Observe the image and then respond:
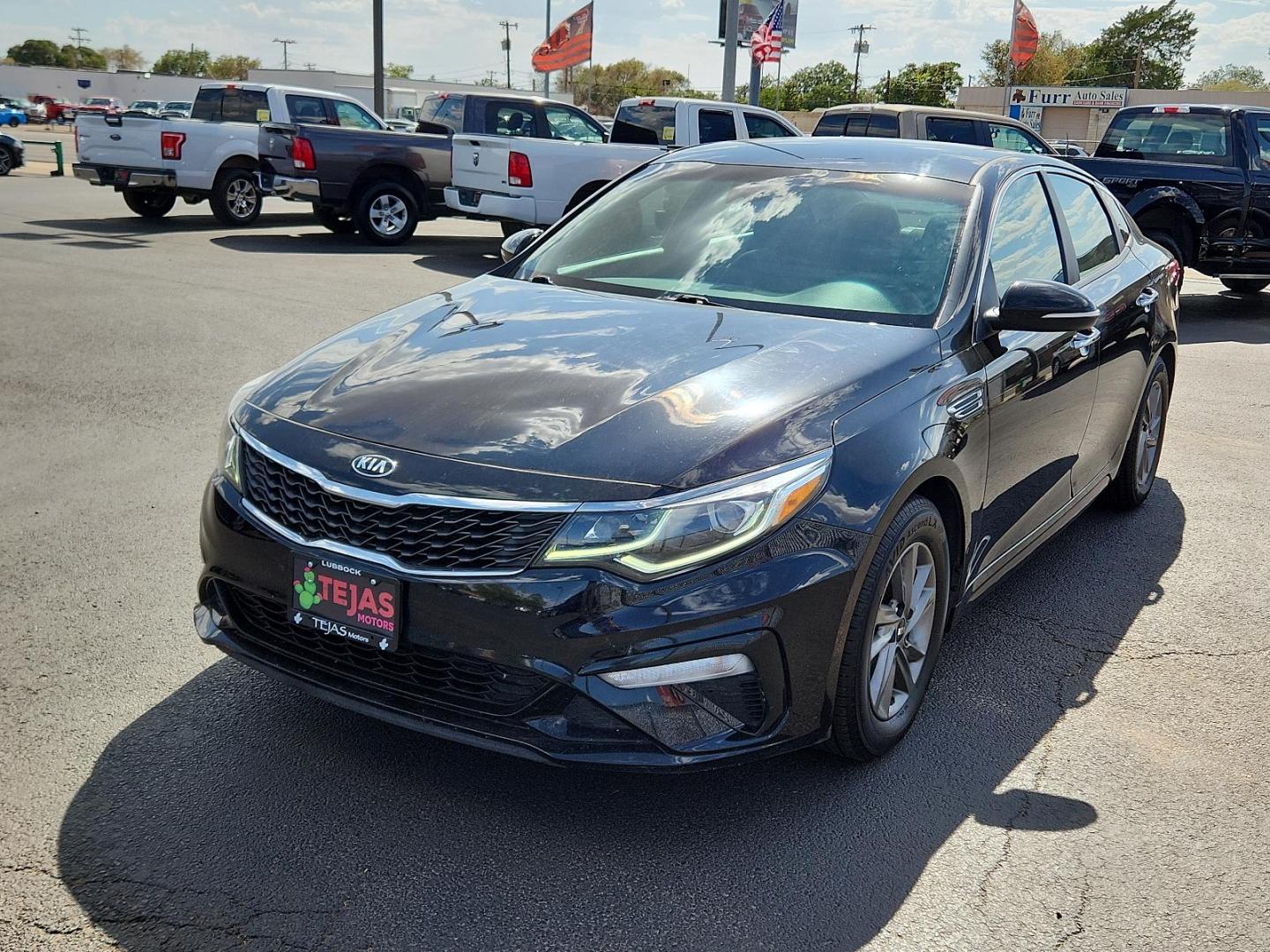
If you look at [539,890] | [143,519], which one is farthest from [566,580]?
[143,519]

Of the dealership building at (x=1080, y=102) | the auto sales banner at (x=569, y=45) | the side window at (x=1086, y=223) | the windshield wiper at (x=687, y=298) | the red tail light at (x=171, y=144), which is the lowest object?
the windshield wiper at (x=687, y=298)

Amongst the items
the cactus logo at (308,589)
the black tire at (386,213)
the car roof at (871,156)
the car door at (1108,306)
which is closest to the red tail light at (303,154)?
the black tire at (386,213)

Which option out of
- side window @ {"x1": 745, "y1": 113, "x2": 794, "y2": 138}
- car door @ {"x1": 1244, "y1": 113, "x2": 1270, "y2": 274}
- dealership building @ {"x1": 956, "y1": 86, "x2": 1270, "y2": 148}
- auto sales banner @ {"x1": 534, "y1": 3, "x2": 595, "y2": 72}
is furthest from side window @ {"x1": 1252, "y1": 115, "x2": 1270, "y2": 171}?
dealership building @ {"x1": 956, "y1": 86, "x2": 1270, "y2": 148}

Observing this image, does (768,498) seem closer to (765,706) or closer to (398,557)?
(765,706)

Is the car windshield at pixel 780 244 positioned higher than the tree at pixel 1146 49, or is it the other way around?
the tree at pixel 1146 49

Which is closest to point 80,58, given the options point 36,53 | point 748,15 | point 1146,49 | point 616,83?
point 36,53

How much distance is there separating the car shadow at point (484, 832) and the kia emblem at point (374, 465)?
0.87m

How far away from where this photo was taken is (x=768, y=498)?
2.83 metres

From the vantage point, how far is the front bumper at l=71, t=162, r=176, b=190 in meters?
16.2

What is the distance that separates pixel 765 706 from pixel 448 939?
2.92 ft

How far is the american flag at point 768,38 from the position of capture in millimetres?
23797

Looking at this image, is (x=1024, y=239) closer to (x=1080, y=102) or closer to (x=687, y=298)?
(x=687, y=298)

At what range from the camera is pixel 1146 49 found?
96.7 meters

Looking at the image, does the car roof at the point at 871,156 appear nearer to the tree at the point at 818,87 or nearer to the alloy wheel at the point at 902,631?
the alloy wheel at the point at 902,631
